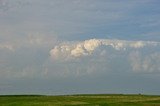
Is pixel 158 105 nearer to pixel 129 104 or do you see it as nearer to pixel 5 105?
pixel 129 104

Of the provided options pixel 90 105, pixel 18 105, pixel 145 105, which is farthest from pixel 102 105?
pixel 18 105

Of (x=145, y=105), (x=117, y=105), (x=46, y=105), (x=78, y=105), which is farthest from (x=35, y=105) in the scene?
(x=145, y=105)

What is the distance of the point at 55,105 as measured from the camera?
364 ft

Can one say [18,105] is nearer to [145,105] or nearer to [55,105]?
[55,105]

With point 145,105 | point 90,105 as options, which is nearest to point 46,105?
point 90,105

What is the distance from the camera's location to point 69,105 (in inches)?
4417

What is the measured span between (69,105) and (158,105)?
79.5 feet

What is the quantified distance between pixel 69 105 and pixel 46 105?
20.7ft

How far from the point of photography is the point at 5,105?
11425 cm

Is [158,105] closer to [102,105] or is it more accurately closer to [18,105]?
[102,105]

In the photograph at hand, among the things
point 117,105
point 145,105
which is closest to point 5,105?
point 117,105

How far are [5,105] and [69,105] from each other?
18.1 meters

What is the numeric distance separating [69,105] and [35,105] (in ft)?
31.2

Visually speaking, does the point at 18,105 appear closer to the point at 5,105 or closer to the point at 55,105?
the point at 5,105
